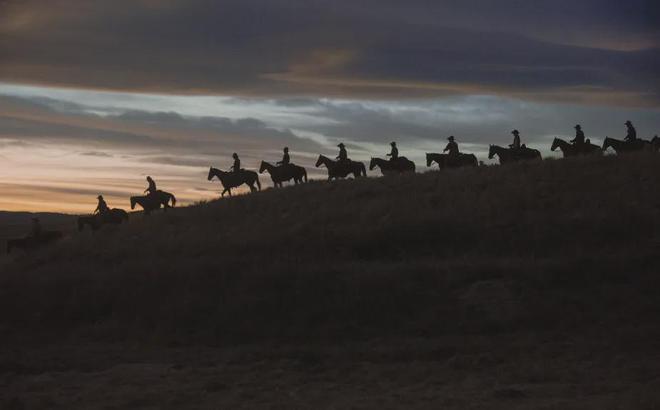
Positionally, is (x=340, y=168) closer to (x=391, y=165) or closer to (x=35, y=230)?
(x=391, y=165)

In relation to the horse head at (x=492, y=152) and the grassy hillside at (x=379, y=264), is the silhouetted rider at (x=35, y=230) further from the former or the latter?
the horse head at (x=492, y=152)

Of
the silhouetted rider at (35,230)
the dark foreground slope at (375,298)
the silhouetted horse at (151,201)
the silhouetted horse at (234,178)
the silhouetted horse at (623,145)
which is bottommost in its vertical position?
the dark foreground slope at (375,298)

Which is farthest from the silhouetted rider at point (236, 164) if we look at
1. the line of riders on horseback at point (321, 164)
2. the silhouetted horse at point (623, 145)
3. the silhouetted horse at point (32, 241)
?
the silhouetted horse at point (623, 145)

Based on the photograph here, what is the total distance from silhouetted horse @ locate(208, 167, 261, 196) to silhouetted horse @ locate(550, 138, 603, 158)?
57.7 ft

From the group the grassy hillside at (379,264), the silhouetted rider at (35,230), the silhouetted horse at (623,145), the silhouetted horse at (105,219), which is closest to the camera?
the grassy hillside at (379,264)

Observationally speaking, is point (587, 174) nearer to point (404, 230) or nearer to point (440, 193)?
point (440, 193)

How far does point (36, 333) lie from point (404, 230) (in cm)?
1572

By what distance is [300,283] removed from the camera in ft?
92.4

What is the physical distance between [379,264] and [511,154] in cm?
2132

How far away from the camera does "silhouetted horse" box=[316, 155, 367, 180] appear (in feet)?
170

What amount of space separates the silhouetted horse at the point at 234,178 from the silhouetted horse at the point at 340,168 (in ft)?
13.0

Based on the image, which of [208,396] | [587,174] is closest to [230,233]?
[587,174]

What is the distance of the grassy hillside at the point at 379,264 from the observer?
25859 millimetres

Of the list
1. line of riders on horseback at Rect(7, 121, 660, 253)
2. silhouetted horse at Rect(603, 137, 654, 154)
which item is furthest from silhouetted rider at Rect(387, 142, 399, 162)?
silhouetted horse at Rect(603, 137, 654, 154)
